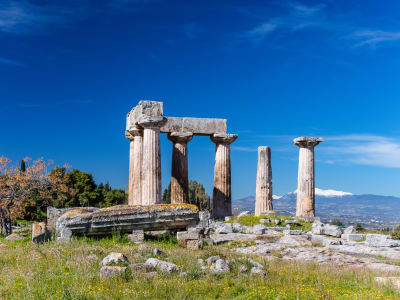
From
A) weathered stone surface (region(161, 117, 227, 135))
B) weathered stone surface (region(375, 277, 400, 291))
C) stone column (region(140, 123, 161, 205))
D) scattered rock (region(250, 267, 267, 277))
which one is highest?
weathered stone surface (region(161, 117, 227, 135))

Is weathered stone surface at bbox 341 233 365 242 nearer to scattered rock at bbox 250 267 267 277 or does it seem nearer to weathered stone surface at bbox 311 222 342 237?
weathered stone surface at bbox 311 222 342 237

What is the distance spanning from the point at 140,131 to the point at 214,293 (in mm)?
21809

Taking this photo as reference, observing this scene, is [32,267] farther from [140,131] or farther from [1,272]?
[140,131]

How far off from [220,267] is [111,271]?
8.83 feet

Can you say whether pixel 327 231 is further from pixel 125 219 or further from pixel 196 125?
pixel 125 219

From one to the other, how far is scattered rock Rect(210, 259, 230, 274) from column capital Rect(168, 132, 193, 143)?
20.3 m

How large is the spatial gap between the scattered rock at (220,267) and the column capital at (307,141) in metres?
21.1

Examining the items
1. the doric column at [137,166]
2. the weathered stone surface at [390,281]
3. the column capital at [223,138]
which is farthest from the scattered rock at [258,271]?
the column capital at [223,138]

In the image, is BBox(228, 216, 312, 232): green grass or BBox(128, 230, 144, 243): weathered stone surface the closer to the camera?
BBox(128, 230, 144, 243): weathered stone surface

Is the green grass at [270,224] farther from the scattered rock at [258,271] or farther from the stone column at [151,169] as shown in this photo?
the scattered rock at [258,271]

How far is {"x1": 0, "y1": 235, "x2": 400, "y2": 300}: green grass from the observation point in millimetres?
8320

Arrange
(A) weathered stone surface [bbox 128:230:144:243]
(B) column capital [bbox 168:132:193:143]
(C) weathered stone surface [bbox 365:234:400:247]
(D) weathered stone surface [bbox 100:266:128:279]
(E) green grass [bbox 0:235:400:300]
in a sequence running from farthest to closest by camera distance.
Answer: (B) column capital [bbox 168:132:193:143]
(C) weathered stone surface [bbox 365:234:400:247]
(A) weathered stone surface [bbox 128:230:144:243]
(D) weathered stone surface [bbox 100:266:128:279]
(E) green grass [bbox 0:235:400:300]

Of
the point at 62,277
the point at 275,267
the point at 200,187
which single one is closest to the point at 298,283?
the point at 275,267

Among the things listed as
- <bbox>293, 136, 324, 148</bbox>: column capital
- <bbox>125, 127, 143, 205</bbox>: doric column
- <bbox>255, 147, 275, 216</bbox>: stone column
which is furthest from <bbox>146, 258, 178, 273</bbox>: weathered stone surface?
<bbox>293, 136, 324, 148</bbox>: column capital
